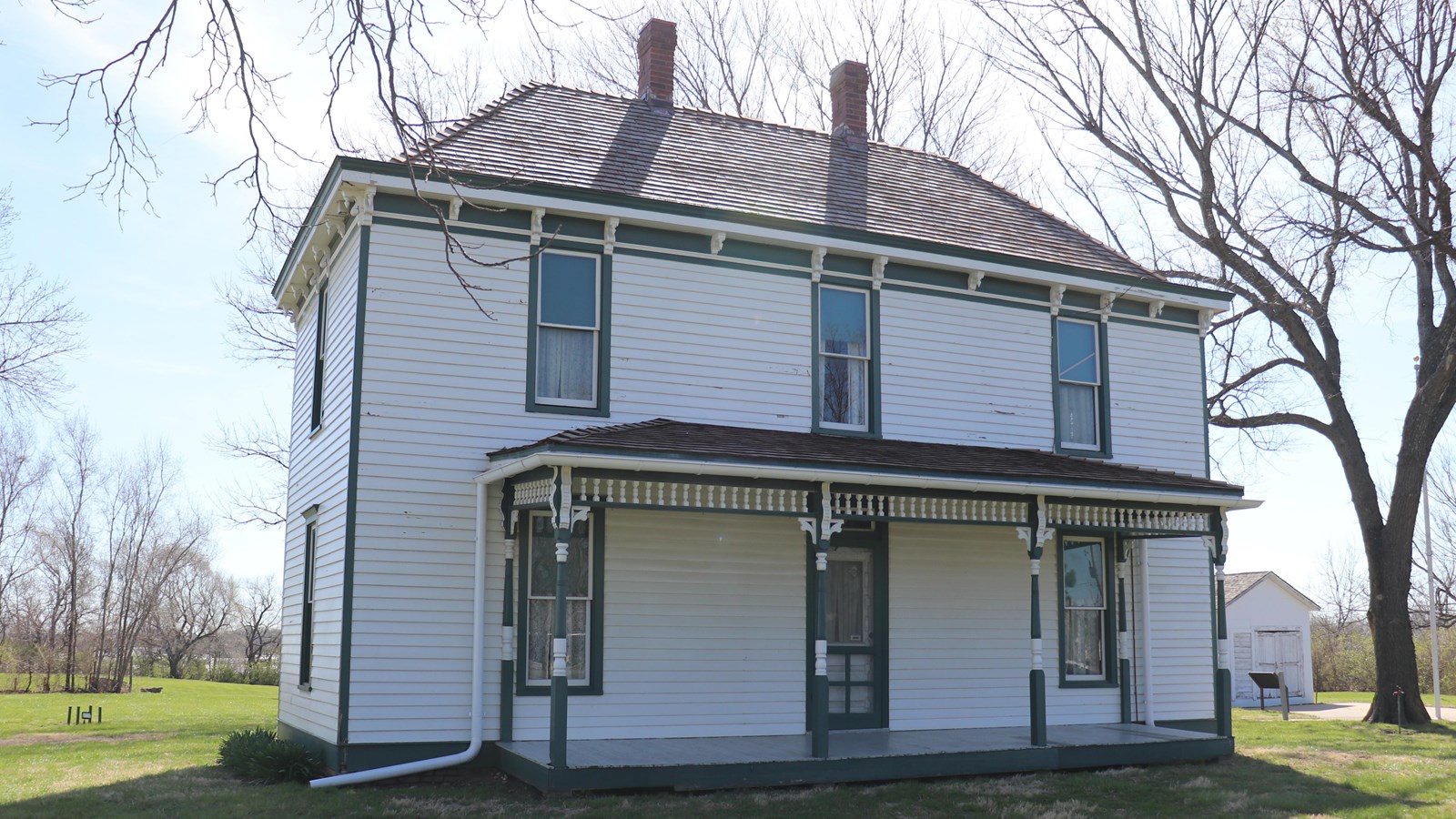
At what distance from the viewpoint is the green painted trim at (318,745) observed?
437 inches

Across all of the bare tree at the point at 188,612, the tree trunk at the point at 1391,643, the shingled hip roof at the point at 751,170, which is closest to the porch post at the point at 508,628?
the shingled hip roof at the point at 751,170

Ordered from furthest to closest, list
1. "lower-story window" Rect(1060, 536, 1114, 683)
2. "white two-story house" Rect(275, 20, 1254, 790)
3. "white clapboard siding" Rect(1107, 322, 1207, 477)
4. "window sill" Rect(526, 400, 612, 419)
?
"white clapboard siding" Rect(1107, 322, 1207, 477) → "lower-story window" Rect(1060, 536, 1114, 683) → "window sill" Rect(526, 400, 612, 419) → "white two-story house" Rect(275, 20, 1254, 790)

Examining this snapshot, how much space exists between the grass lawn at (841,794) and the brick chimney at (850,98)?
981 centimetres

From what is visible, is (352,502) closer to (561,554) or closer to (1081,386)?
(561,554)

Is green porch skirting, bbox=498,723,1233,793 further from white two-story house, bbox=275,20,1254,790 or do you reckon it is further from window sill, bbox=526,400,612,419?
window sill, bbox=526,400,612,419

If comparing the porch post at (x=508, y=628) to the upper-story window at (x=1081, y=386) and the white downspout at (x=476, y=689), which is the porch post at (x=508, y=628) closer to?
the white downspout at (x=476, y=689)

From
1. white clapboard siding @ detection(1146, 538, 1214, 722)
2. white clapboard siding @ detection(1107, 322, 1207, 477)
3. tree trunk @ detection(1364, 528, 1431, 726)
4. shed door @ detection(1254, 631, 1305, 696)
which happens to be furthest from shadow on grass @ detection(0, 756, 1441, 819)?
shed door @ detection(1254, 631, 1305, 696)

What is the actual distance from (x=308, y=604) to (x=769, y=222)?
6633 mm

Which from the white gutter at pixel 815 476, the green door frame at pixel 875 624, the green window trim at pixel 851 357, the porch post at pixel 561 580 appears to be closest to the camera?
the porch post at pixel 561 580

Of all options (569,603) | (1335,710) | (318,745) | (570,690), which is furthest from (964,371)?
(1335,710)

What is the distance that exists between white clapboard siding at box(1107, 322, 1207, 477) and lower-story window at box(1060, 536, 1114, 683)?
129 centimetres

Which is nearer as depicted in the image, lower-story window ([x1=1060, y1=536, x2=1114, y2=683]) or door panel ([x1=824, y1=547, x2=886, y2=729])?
door panel ([x1=824, y1=547, x2=886, y2=729])

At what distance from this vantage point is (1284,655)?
2759 cm

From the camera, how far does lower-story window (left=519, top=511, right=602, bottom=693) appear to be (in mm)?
11883
